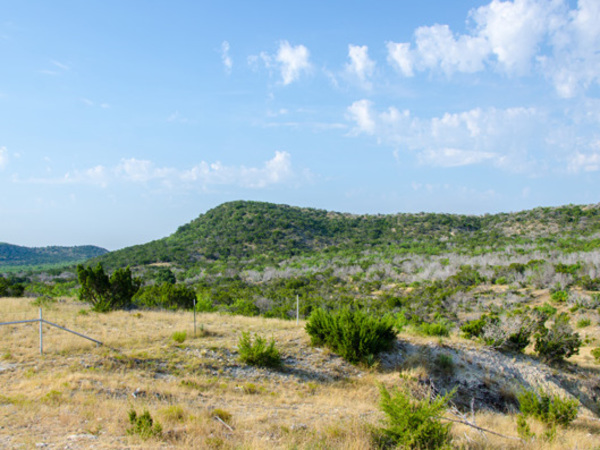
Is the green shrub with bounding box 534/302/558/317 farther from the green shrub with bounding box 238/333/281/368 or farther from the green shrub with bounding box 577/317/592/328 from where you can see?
the green shrub with bounding box 238/333/281/368

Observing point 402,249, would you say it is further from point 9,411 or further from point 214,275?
point 9,411

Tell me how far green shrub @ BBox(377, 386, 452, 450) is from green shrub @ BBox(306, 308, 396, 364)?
5.88 m

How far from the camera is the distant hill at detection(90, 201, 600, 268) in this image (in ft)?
147

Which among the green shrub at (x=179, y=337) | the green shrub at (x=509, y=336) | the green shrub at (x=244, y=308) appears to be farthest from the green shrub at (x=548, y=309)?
the green shrub at (x=179, y=337)

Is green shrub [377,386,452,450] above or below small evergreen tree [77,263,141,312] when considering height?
below

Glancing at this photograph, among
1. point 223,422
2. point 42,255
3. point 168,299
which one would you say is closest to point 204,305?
point 168,299

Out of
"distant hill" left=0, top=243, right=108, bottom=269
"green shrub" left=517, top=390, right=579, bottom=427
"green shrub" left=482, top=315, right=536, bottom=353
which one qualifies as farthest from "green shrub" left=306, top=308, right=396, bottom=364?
"distant hill" left=0, top=243, right=108, bottom=269

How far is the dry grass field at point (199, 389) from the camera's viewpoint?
611 cm

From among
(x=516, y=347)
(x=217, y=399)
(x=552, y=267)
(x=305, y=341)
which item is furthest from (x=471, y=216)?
(x=217, y=399)

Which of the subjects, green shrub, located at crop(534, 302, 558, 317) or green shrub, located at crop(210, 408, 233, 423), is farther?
green shrub, located at crop(534, 302, 558, 317)

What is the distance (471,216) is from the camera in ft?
215

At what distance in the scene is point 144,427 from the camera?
593 centimetres

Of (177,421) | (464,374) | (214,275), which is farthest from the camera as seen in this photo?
(214,275)

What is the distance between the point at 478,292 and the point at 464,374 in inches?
519
